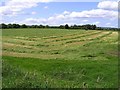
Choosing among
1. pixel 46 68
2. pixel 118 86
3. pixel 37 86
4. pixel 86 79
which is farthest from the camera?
pixel 46 68

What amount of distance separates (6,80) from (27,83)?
0.91 metres

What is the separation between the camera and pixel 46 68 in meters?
19.2

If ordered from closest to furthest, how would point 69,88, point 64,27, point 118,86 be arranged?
point 69,88
point 118,86
point 64,27

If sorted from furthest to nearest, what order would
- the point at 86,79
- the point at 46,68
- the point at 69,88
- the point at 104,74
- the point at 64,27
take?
the point at 64,27, the point at 46,68, the point at 104,74, the point at 86,79, the point at 69,88

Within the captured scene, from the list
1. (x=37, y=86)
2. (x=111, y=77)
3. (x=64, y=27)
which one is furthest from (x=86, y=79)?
(x=64, y=27)

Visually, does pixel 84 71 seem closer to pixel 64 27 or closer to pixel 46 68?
pixel 46 68

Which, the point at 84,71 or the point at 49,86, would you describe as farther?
the point at 84,71

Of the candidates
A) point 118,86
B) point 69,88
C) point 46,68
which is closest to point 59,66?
point 46,68

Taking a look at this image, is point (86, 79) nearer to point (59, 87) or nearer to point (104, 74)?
point (104, 74)

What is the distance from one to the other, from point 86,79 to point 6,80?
5456 millimetres

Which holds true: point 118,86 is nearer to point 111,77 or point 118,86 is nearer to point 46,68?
point 111,77

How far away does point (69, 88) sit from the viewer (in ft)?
39.8


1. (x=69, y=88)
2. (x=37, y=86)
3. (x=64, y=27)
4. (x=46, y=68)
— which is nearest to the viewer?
(x=37, y=86)

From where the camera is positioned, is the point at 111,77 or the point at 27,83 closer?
the point at 27,83
